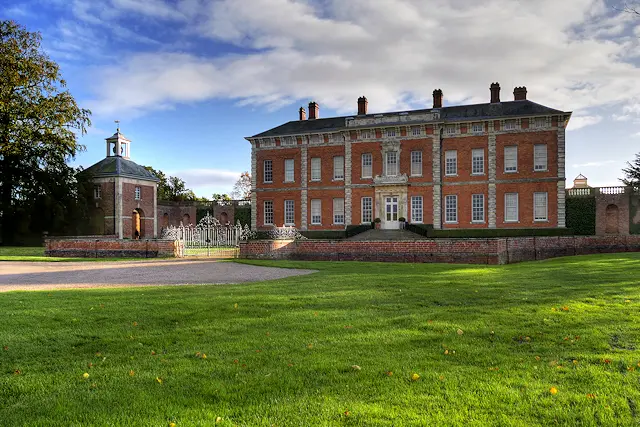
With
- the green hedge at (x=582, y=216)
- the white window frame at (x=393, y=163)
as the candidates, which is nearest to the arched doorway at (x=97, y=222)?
the white window frame at (x=393, y=163)

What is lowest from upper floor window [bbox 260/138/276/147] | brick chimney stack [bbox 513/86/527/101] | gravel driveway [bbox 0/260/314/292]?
gravel driveway [bbox 0/260/314/292]

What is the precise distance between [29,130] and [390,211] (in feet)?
90.0

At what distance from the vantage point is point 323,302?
785cm

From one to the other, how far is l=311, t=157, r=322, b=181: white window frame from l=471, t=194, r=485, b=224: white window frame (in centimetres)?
1255

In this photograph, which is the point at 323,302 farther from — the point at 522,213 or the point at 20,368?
the point at 522,213

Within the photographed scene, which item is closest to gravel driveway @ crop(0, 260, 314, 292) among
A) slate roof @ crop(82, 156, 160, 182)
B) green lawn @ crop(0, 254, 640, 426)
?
green lawn @ crop(0, 254, 640, 426)

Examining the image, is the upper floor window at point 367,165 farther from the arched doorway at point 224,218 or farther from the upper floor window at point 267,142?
the arched doorway at point 224,218

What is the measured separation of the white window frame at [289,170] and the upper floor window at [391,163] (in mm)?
8264

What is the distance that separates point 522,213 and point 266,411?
34.8 meters

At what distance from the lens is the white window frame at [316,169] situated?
130 ft

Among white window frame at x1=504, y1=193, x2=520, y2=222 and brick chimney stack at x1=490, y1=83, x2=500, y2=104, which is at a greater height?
brick chimney stack at x1=490, y1=83, x2=500, y2=104

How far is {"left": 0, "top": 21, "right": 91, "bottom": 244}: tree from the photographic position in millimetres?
33062

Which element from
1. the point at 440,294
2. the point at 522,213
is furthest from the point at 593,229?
the point at 440,294

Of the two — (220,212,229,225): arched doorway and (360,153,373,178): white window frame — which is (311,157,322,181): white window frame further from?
(220,212,229,225): arched doorway
